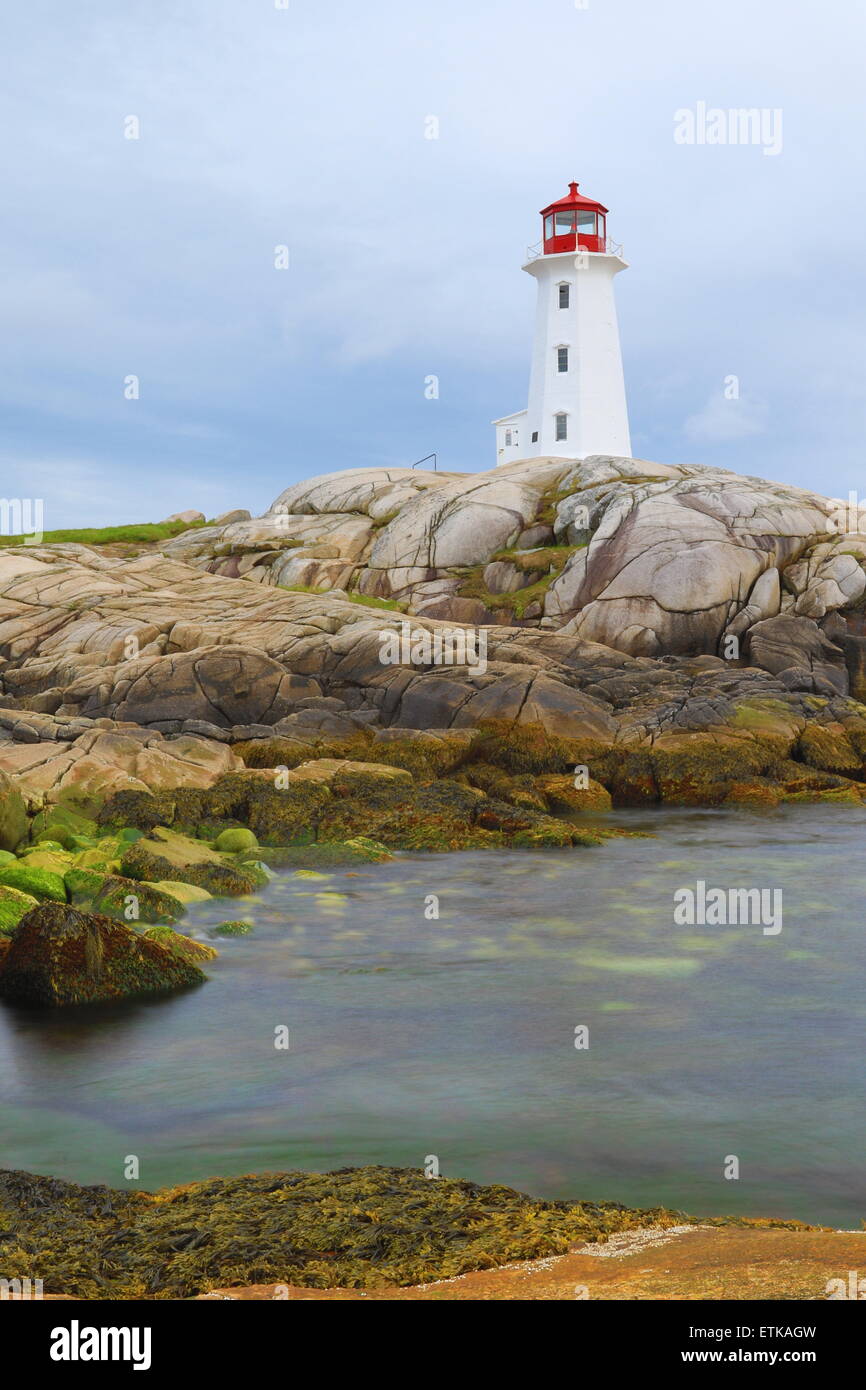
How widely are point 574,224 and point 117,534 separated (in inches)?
888

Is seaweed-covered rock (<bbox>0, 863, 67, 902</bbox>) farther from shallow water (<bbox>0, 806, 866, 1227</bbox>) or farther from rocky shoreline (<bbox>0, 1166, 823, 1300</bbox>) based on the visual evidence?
rocky shoreline (<bbox>0, 1166, 823, 1300</bbox>)

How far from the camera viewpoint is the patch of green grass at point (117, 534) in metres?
47.6

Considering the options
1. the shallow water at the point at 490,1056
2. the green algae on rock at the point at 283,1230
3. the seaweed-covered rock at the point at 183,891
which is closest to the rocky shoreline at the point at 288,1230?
the green algae on rock at the point at 283,1230

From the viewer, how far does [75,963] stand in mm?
10703

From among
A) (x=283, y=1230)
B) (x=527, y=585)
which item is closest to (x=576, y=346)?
(x=527, y=585)

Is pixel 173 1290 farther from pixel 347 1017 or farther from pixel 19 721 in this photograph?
pixel 19 721

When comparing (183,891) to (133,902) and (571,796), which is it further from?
(571,796)

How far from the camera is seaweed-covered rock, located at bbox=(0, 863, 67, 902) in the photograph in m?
13.3

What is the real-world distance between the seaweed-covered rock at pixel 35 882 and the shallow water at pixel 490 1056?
4.98 ft

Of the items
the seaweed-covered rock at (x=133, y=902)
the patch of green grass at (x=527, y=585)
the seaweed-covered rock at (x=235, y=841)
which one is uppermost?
the patch of green grass at (x=527, y=585)

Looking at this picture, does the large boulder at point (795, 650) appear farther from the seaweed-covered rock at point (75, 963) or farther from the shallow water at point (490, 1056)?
the seaweed-covered rock at point (75, 963)

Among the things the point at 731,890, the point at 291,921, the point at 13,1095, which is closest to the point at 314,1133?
the point at 13,1095
